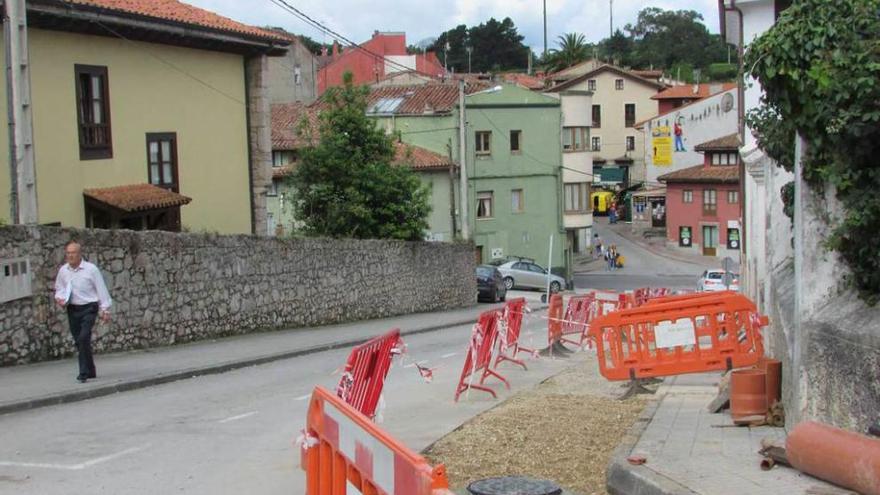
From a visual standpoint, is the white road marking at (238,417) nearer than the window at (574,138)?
Yes

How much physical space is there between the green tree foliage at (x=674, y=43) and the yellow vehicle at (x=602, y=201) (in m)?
52.2

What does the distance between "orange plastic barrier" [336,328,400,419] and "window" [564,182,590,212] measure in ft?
160

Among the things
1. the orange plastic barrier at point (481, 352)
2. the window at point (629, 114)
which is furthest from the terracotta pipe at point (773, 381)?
the window at point (629, 114)

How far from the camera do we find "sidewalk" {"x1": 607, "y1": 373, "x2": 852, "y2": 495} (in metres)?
7.11

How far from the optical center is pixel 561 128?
5550 cm

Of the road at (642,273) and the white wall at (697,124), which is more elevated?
the white wall at (697,124)

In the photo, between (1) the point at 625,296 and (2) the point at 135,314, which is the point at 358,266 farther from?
(2) the point at 135,314

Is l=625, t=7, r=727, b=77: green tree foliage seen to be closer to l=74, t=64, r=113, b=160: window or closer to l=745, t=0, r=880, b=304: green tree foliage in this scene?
l=74, t=64, r=113, b=160: window

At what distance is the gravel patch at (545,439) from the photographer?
8500 millimetres

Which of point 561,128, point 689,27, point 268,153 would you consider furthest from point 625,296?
point 689,27

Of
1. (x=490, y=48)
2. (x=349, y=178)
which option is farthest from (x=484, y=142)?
(x=490, y=48)

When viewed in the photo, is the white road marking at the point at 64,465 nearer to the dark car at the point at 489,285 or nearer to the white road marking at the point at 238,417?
the white road marking at the point at 238,417

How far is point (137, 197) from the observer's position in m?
23.1

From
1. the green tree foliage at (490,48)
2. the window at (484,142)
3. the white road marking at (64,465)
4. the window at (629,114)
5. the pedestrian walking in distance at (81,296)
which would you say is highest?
the green tree foliage at (490,48)
